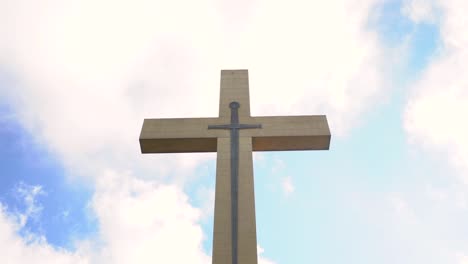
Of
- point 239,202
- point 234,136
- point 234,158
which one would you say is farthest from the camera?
point 234,136

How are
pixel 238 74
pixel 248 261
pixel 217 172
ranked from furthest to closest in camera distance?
pixel 238 74, pixel 217 172, pixel 248 261

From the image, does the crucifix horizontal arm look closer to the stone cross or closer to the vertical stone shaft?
the stone cross

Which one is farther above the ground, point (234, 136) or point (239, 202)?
point (234, 136)

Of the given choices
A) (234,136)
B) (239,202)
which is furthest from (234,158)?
(239,202)

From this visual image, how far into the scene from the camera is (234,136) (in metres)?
10.1

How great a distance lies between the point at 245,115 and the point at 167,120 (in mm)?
1804

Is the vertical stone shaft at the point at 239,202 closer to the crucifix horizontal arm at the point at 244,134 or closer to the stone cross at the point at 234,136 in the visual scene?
the stone cross at the point at 234,136

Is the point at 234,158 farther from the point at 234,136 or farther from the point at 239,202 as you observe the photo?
the point at 239,202

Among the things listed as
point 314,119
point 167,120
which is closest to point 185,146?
point 167,120

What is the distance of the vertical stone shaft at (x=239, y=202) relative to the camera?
27.5 ft

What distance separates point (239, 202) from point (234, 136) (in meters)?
1.72

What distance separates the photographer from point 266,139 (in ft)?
33.7

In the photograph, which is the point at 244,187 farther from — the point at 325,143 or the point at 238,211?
the point at 325,143

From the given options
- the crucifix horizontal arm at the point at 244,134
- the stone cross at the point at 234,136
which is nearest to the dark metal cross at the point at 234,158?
the stone cross at the point at 234,136
